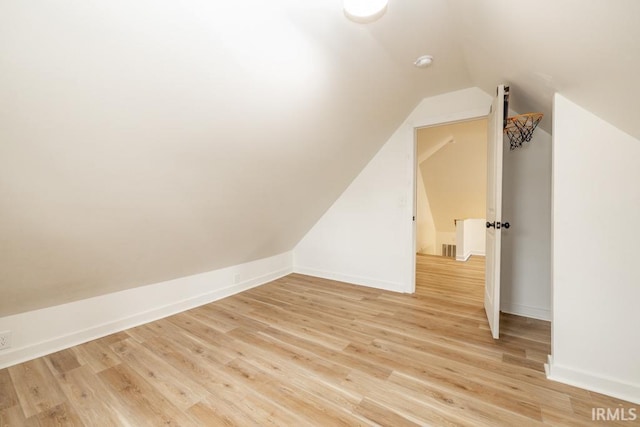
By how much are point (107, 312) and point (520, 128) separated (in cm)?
416

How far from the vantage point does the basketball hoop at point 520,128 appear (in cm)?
224

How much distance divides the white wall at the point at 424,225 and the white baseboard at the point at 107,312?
13.1 ft

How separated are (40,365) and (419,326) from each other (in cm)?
305

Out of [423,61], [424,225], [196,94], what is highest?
[423,61]

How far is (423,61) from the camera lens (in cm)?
218

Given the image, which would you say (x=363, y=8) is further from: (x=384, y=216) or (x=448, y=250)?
(x=448, y=250)

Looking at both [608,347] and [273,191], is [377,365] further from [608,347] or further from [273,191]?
[273,191]

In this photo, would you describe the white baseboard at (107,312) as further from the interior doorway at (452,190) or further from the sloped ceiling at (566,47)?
the sloped ceiling at (566,47)

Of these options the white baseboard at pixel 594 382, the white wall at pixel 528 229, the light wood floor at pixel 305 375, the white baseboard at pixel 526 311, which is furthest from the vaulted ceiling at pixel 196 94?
the white baseboard at pixel 526 311

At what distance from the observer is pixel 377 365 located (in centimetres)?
187

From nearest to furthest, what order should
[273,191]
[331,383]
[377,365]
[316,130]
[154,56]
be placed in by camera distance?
[154,56], [331,383], [377,365], [316,130], [273,191]

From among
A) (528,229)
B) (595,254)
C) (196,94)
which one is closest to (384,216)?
(528,229)

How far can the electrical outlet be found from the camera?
1890mm

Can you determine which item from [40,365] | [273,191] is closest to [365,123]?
[273,191]
